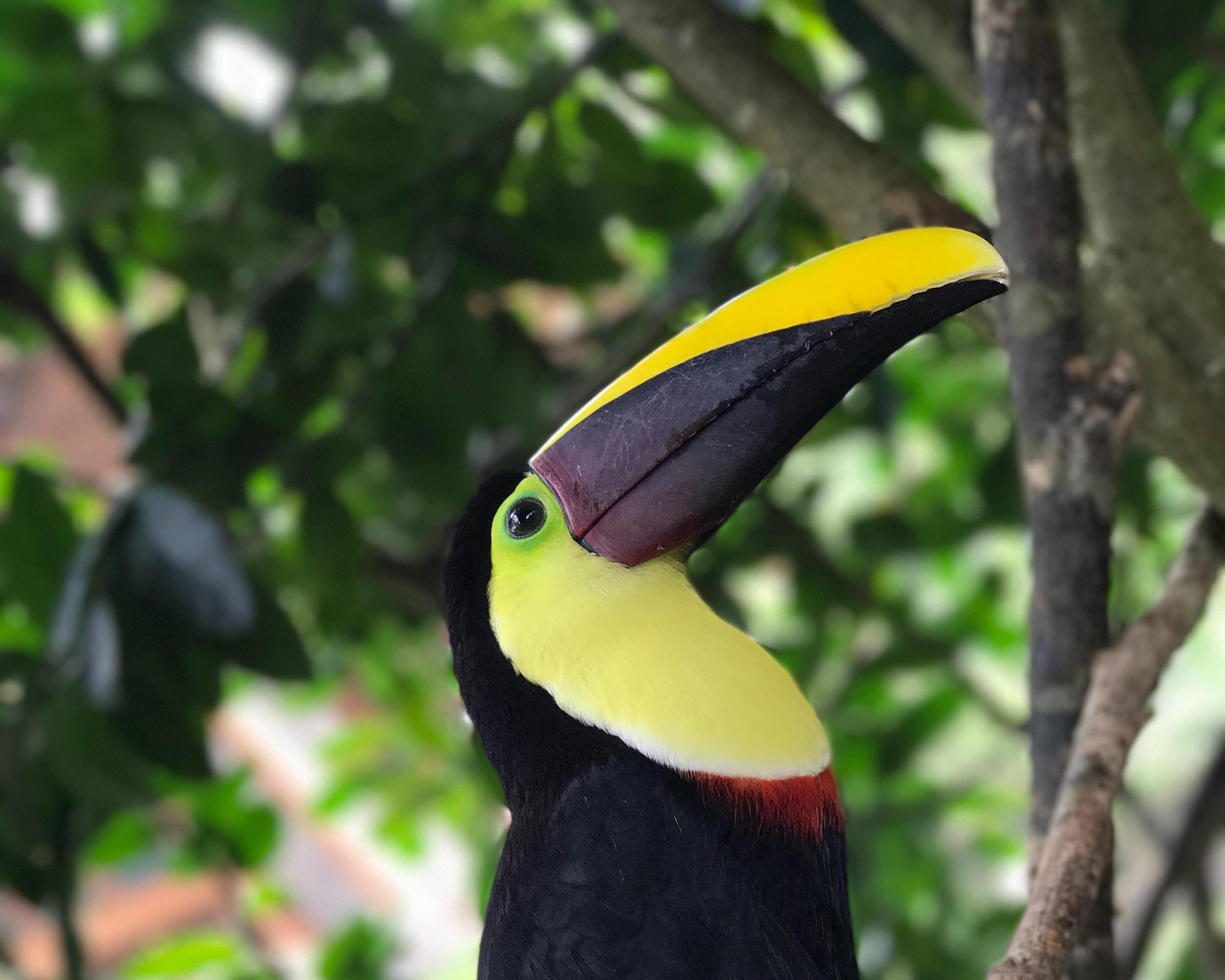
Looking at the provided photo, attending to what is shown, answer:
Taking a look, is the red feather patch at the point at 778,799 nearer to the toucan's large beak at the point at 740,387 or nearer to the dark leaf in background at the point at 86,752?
the toucan's large beak at the point at 740,387

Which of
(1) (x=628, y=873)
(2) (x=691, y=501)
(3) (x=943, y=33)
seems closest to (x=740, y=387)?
(2) (x=691, y=501)

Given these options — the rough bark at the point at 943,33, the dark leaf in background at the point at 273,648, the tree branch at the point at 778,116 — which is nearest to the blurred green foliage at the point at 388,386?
the dark leaf in background at the point at 273,648

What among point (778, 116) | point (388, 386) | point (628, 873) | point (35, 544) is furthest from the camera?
point (388, 386)

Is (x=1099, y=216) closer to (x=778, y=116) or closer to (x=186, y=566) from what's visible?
(x=778, y=116)

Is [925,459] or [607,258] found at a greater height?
[607,258]

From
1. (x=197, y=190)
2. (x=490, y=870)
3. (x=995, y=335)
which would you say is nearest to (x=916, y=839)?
(x=490, y=870)

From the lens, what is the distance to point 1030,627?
90 cm

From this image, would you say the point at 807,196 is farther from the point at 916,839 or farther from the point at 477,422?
the point at 916,839

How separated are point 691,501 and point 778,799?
21 centimetres

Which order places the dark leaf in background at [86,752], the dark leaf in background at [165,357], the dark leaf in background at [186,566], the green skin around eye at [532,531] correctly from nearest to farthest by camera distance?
the green skin around eye at [532,531], the dark leaf in background at [186,566], the dark leaf in background at [86,752], the dark leaf in background at [165,357]

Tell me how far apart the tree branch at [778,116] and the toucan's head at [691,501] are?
0.22m

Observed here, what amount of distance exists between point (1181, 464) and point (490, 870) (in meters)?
0.97

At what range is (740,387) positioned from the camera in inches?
30.7

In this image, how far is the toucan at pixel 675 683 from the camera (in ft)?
2.39
